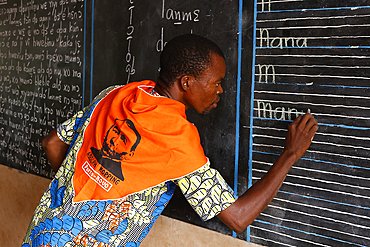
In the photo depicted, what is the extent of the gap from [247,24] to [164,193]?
0.94 metres

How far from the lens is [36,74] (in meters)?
2.82

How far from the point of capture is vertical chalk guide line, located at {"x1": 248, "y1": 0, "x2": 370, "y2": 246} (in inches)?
52.7

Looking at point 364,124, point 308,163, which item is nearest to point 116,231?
point 308,163

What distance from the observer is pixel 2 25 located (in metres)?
3.17

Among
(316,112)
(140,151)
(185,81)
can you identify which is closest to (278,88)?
(316,112)

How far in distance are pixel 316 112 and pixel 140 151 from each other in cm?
83

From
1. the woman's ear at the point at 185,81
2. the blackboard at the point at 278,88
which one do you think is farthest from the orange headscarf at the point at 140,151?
the blackboard at the point at 278,88

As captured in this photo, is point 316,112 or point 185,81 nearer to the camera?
point 185,81

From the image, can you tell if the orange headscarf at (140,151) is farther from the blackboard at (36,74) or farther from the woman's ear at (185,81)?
the blackboard at (36,74)

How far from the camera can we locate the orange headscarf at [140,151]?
111 centimetres

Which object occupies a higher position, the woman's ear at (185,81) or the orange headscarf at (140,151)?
the woman's ear at (185,81)

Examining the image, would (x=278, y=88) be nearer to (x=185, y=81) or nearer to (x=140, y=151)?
(x=185, y=81)

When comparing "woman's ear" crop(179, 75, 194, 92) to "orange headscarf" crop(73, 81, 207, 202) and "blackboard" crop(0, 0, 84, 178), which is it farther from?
"blackboard" crop(0, 0, 84, 178)

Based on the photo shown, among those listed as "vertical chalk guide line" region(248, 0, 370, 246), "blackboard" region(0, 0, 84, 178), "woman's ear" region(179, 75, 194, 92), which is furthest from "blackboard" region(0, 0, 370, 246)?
"woman's ear" region(179, 75, 194, 92)
